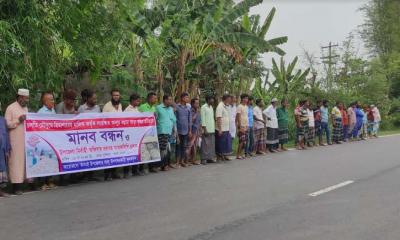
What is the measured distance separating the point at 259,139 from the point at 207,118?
278cm

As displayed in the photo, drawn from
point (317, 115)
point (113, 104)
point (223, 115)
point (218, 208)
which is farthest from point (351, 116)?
point (218, 208)

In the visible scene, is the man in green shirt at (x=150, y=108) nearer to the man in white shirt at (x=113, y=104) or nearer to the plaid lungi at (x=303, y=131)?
the man in white shirt at (x=113, y=104)

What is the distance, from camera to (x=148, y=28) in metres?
13.4

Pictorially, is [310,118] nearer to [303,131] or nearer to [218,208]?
[303,131]

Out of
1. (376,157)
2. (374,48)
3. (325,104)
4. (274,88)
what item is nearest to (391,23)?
(374,48)

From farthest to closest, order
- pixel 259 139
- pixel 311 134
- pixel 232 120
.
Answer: pixel 311 134, pixel 259 139, pixel 232 120

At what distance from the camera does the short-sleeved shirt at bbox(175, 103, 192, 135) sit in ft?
38.0

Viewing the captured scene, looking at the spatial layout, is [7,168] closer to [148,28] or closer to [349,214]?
[349,214]

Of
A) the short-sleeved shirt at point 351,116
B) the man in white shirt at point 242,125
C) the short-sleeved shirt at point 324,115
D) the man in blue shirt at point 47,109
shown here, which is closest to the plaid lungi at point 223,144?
the man in white shirt at point 242,125

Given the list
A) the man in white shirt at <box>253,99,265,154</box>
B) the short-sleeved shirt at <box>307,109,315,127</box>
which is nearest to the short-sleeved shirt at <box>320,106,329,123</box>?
the short-sleeved shirt at <box>307,109,315,127</box>

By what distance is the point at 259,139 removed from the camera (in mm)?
14789

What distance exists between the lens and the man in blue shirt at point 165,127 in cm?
1091

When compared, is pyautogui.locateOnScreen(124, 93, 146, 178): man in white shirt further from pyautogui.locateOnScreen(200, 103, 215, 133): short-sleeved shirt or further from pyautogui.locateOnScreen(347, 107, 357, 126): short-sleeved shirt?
pyautogui.locateOnScreen(347, 107, 357, 126): short-sleeved shirt

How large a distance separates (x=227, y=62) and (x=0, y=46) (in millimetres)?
10554
